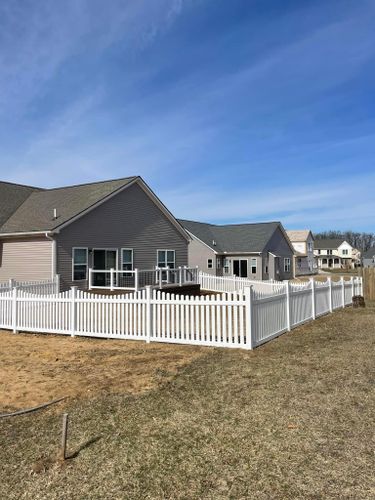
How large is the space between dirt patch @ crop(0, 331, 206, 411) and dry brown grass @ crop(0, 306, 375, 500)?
0.45 m

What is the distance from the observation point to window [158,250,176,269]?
23922 mm

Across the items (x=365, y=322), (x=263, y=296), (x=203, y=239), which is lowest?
(x=365, y=322)

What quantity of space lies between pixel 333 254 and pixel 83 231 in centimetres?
8882

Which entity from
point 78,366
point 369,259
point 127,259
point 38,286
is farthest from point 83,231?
point 369,259

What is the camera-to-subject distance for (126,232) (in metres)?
21.5

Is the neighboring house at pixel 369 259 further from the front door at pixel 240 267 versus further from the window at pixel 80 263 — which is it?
the window at pixel 80 263

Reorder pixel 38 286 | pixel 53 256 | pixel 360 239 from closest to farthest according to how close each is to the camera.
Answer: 1. pixel 38 286
2. pixel 53 256
3. pixel 360 239

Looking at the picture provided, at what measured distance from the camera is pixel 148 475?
3896 mm

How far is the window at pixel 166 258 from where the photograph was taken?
23922mm

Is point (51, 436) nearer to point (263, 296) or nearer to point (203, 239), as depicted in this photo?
point (263, 296)

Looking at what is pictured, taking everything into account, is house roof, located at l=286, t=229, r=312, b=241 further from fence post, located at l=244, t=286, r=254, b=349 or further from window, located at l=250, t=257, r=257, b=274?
fence post, located at l=244, t=286, r=254, b=349

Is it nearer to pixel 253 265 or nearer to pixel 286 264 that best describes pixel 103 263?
pixel 253 265

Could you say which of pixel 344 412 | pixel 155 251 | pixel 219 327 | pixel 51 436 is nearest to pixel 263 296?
pixel 219 327

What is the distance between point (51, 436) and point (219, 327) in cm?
522
